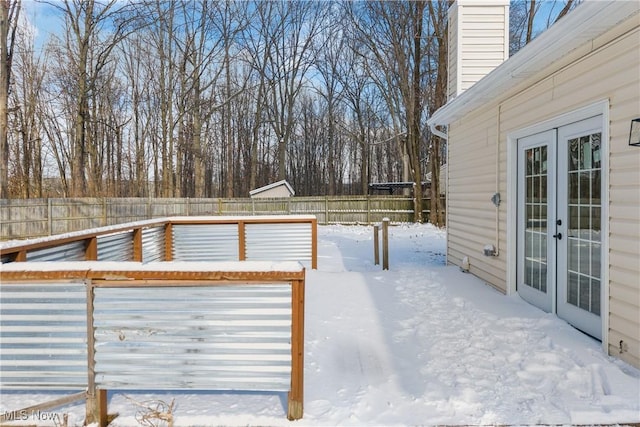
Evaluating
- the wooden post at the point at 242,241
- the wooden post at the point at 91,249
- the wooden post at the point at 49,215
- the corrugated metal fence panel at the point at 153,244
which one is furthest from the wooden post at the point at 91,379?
the wooden post at the point at 49,215

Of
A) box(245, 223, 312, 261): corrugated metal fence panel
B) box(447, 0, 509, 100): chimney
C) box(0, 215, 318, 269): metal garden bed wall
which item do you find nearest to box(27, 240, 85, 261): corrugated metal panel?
box(0, 215, 318, 269): metal garden bed wall

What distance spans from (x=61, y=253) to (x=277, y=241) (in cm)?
340

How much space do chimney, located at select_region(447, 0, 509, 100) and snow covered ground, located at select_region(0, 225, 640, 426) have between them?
4.32 metres

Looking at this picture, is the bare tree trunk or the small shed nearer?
the bare tree trunk

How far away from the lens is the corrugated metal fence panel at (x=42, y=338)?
6.69 feet

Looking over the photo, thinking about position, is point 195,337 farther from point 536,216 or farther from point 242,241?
point 242,241

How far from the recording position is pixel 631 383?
2.42 metres

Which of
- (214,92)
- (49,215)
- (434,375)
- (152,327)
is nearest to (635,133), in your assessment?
(434,375)

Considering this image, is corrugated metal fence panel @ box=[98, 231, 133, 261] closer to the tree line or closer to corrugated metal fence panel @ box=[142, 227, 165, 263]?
corrugated metal fence panel @ box=[142, 227, 165, 263]

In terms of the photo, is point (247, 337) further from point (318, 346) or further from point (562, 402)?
point (562, 402)

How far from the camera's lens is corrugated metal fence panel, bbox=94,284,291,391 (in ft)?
6.64

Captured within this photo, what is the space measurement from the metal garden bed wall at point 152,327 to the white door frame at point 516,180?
8.18 feet

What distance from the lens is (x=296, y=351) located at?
204cm

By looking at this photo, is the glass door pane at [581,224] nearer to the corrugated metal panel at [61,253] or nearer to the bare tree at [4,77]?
the corrugated metal panel at [61,253]
